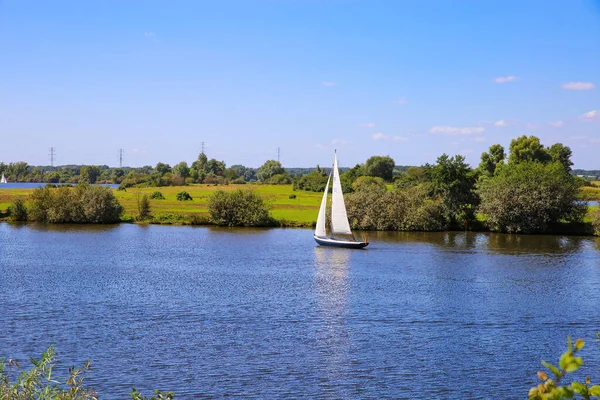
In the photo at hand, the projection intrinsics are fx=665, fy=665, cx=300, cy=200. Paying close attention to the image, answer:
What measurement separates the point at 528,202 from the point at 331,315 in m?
55.5

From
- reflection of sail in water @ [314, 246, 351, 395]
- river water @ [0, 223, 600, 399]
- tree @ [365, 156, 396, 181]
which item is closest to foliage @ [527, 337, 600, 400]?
river water @ [0, 223, 600, 399]

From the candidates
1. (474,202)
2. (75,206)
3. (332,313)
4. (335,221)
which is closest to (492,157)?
(474,202)

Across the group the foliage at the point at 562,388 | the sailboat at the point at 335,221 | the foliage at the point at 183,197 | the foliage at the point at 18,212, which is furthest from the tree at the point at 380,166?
the foliage at the point at 562,388

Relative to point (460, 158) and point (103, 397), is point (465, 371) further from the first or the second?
point (460, 158)

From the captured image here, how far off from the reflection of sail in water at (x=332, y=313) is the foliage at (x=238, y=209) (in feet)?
94.2

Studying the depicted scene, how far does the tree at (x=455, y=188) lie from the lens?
9056cm

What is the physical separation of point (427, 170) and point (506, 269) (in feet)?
126

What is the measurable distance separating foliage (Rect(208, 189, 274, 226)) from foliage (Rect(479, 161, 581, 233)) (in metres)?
30.1

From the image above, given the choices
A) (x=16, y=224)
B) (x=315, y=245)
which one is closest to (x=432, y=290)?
(x=315, y=245)

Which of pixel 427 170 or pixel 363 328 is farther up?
pixel 427 170

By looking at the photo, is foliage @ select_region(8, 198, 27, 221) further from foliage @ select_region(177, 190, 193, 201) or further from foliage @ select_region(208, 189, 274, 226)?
foliage @ select_region(177, 190, 193, 201)

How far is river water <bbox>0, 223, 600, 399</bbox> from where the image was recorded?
2831cm

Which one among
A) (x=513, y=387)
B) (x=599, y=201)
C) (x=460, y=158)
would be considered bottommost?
(x=513, y=387)

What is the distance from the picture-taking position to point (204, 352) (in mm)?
31422
